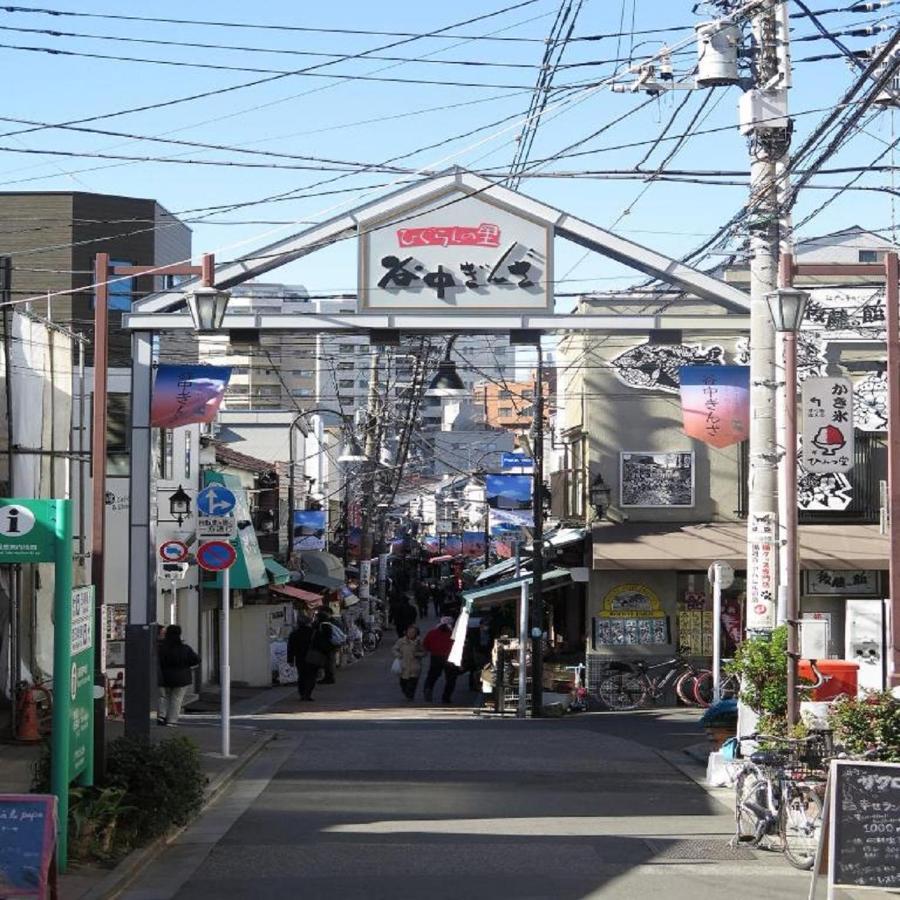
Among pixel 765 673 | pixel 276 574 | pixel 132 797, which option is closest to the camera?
pixel 132 797

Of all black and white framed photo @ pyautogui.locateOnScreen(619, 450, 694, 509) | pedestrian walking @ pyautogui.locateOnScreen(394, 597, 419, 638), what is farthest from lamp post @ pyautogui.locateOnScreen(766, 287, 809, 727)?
pedestrian walking @ pyautogui.locateOnScreen(394, 597, 419, 638)

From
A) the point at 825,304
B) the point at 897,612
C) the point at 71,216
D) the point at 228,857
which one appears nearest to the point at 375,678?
the point at 825,304

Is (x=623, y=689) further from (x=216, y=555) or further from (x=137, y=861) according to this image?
(x=137, y=861)

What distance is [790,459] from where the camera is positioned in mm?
17125

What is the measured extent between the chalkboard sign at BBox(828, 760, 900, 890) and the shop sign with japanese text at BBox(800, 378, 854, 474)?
34.6 ft

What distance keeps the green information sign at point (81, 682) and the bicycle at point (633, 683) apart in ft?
62.6

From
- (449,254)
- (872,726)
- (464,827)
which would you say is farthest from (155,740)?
(872,726)

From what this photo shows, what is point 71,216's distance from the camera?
154 ft

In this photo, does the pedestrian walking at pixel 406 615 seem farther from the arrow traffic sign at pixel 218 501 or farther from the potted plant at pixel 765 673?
the potted plant at pixel 765 673

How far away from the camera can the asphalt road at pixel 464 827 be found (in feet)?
38.7

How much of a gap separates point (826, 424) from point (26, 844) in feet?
48.9

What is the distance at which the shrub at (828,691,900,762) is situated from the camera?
12.3 m

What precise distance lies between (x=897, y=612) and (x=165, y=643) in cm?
1197

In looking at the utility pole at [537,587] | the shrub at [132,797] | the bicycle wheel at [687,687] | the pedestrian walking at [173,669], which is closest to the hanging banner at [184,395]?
the pedestrian walking at [173,669]
